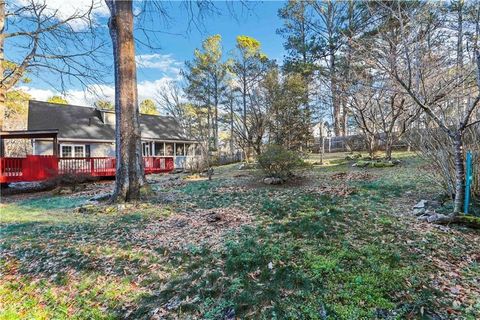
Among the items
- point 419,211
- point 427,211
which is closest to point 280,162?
point 419,211

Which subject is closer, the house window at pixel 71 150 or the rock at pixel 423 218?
the rock at pixel 423 218

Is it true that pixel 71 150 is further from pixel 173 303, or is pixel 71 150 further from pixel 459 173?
pixel 459 173

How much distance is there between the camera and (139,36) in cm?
756

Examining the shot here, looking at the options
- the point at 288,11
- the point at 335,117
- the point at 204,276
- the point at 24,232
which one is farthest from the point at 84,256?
the point at 288,11

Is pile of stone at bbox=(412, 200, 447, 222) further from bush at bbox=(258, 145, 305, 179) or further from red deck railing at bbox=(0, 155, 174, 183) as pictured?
red deck railing at bbox=(0, 155, 174, 183)

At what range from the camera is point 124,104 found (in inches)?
269

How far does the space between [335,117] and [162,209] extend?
56.4 feet

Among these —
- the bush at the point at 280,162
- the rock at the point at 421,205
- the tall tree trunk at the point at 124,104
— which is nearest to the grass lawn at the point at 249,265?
the rock at the point at 421,205

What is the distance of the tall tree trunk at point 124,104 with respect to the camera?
22.2ft

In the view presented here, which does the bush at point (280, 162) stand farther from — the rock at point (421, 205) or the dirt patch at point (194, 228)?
the rock at point (421, 205)

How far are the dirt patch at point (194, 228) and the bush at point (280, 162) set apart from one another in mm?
2930

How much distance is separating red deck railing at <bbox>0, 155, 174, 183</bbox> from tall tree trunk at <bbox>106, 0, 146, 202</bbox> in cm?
616

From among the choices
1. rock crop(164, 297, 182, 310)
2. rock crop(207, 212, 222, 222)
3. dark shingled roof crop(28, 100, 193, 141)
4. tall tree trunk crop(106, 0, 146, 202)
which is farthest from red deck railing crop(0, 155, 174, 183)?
rock crop(164, 297, 182, 310)

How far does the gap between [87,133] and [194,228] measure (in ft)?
51.9
